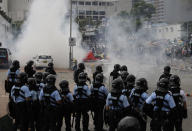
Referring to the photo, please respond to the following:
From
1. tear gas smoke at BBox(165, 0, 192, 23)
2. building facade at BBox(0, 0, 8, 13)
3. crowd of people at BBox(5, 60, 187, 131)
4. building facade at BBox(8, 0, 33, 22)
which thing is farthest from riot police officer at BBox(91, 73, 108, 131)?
building facade at BBox(0, 0, 8, 13)

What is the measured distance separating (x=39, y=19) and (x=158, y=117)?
90.7 ft

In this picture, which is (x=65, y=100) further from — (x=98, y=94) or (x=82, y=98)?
(x=98, y=94)

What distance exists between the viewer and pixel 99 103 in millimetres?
8133

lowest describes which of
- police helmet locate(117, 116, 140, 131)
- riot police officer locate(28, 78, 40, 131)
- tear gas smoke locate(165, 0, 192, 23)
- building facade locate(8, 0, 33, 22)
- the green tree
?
riot police officer locate(28, 78, 40, 131)

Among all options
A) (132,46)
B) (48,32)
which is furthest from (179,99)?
(48,32)

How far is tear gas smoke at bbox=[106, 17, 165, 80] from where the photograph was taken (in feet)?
91.6

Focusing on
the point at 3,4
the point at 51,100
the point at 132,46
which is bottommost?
the point at 51,100

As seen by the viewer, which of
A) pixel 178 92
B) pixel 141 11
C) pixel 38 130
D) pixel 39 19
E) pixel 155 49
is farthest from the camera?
pixel 141 11

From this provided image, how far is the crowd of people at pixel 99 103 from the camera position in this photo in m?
6.29

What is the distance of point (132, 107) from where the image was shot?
255 inches

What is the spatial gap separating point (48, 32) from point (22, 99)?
24982 millimetres

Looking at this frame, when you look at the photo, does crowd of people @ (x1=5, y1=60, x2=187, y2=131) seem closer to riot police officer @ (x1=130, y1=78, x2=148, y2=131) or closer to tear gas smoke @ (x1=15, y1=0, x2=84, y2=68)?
riot police officer @ (x1=130, y1=78, x2=148, y2=131)

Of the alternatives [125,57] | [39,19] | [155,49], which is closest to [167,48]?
[155,49]

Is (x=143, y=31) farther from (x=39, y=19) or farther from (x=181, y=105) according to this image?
(x=181, y=105)
